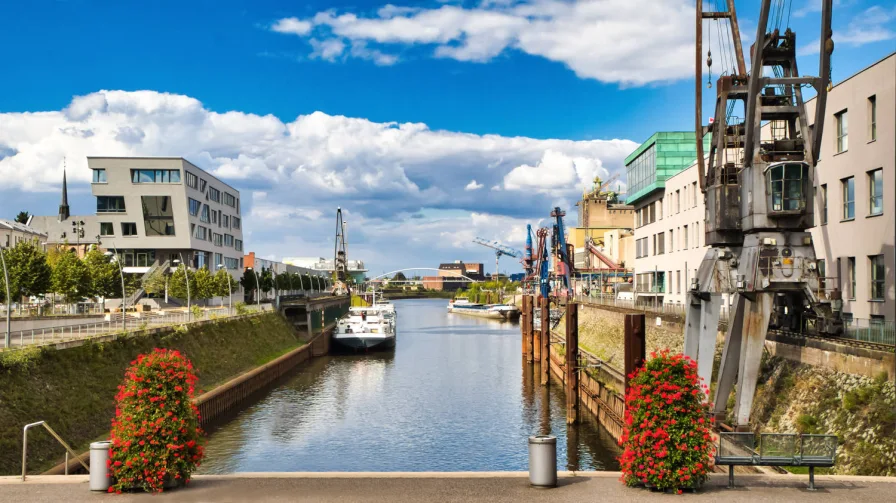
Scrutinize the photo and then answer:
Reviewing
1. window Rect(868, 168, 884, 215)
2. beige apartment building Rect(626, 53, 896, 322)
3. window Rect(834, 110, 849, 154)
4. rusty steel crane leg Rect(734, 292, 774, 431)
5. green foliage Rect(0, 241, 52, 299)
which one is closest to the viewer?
rusty steel crane leg Rect(734, 292, 774, 431)

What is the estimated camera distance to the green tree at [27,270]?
56156mm

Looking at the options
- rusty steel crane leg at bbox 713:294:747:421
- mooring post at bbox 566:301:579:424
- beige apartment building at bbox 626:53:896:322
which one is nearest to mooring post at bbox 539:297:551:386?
mooring post at bbox 566:301:579:424

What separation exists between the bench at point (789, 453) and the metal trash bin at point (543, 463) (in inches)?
129

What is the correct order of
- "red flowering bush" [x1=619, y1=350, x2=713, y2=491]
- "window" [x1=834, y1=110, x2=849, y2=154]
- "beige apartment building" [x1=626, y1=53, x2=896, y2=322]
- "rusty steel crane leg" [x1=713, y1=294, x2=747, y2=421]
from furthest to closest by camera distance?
"window" [x1=834, y1=110, x2=849, y2=154], "beige apartment building" [x1=626, y1=53, x2=896, y2=322], "rusty steel crane leg" [x1=713, y1=294, x2=747, y2=421], "red flowering bush" [x1=619, y1=350, x2=713, y2=491]

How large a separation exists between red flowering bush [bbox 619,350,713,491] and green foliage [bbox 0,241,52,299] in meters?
52.2

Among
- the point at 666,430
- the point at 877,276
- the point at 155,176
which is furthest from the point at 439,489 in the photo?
the point at 155,176

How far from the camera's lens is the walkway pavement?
15.0m

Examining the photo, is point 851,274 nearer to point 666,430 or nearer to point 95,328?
point 666,430

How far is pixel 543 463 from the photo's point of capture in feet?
51.8

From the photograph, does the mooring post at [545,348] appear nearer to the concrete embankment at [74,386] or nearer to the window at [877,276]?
the concrete embankment at [74,386]

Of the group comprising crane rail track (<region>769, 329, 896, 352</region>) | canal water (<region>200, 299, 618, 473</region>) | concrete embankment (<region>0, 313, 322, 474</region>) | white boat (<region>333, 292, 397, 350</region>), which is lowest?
canal water (<region>200, 299, 618, 473</region>)

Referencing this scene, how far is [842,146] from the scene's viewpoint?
34219 millimetres

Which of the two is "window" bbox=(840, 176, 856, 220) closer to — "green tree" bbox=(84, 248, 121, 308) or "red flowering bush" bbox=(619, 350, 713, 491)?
"red flowering bush" bbox=(619, 350, 713, 491)

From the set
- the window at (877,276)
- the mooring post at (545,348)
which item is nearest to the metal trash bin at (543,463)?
the window at (877,276)
